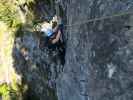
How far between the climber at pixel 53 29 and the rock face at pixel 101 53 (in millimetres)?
1343

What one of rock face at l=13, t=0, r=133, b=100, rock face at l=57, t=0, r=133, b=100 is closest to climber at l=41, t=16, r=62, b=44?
rock face at l=13, t=0, r=133, b=100

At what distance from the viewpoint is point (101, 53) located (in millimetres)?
4828

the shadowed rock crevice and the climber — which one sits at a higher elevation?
the climber

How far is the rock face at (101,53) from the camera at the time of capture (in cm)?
449

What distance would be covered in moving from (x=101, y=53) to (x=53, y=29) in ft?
10.8

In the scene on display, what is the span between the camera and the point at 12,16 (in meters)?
9.05

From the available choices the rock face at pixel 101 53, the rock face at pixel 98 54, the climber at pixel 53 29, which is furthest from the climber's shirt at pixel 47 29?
the rock face at pixel 101 53

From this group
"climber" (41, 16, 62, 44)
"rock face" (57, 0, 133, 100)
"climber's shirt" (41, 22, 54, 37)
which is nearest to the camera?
"rock face" (57, 0, 133, 100)

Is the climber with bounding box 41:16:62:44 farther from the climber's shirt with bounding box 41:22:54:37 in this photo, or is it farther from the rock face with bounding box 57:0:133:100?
the rock face with bounding box 57:0:133:100

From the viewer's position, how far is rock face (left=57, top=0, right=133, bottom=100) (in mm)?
4492

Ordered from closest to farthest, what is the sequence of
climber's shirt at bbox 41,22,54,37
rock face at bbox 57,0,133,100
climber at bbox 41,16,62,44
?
rock face at bbox 57,0,133,100
climber at bbox 41,16,62,44
climber's shirt at bbox 41,22,54,37

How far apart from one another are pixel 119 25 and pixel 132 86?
0.73 meters

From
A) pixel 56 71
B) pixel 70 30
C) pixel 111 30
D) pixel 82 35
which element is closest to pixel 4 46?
pixel 56 71

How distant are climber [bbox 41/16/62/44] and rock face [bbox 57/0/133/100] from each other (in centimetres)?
134
